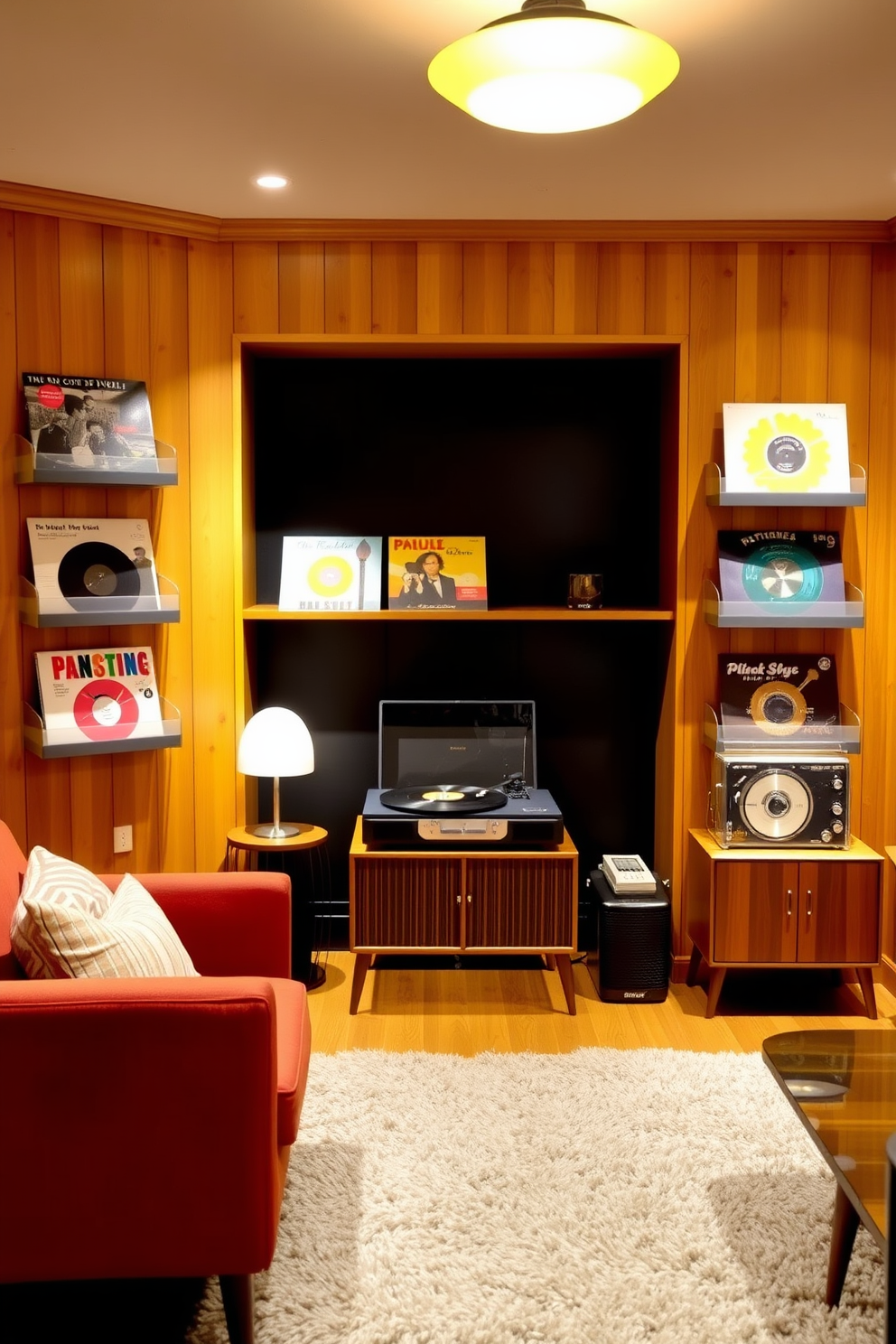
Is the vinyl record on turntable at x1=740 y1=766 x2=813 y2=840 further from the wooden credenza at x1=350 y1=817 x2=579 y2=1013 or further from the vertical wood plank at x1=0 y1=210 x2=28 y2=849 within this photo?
the vertical wood plank at x1=0 y1=210 x2=28 y2=849

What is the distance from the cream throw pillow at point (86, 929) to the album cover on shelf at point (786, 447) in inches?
88.0

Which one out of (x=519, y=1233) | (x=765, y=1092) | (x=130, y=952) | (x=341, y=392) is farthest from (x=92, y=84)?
(x=765, y=1092)

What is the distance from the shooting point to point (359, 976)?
11.7 feet

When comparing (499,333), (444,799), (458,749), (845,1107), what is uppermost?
(499,333)

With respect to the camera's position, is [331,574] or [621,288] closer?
[621,288]

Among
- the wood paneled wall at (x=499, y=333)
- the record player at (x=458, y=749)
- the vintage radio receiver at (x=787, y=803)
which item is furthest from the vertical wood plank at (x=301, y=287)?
the vintage radio receiver at (x=787, y=803)

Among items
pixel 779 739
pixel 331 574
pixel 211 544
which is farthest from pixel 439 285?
pixel 779 739

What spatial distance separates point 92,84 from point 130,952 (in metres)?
1.92

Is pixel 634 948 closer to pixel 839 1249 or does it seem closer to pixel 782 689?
pixel 782 689

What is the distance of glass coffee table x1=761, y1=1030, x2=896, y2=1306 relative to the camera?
6.40 ft

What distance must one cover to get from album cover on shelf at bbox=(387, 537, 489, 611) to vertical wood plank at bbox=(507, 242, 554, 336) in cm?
74

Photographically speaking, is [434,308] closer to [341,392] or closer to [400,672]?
[341,392]

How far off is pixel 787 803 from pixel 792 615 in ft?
1.95

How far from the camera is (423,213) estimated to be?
3549 millimetres
